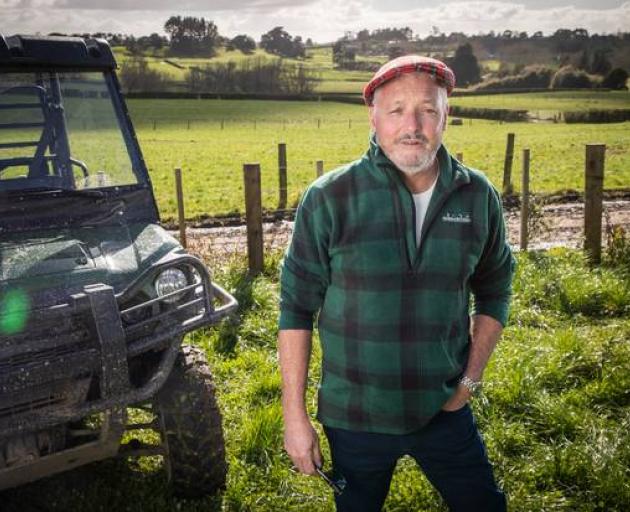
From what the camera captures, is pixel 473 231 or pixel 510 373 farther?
pixel 510 373

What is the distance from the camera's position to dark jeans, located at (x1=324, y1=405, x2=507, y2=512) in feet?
6.98

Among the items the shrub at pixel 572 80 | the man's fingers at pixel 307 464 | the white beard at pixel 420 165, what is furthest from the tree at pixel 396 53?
the shrub at pixel 572 80

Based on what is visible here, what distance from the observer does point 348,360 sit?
209cm

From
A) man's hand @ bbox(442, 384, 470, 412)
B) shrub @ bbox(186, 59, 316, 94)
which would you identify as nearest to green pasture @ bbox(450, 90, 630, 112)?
shrub @ bbox(186, 59, 316, 94)

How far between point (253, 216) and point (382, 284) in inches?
201

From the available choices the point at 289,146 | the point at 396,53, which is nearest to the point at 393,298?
the point at 396,53

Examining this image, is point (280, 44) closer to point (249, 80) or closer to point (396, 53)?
point (249, 80)

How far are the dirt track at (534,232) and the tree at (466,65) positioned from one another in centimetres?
6967

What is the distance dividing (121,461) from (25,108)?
2.36 m

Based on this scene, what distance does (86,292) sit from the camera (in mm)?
2604

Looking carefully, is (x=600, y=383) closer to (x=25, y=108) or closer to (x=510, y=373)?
(x=510, y=373)

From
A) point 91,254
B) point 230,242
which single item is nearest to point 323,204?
point 91,254

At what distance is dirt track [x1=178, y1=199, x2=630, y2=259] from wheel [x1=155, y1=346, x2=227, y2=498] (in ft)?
14.7

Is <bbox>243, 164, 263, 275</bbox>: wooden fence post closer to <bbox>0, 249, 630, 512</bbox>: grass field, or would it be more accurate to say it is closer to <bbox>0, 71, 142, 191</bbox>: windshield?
<bbox>0, 249, 630, 512</bbox>: grass field
